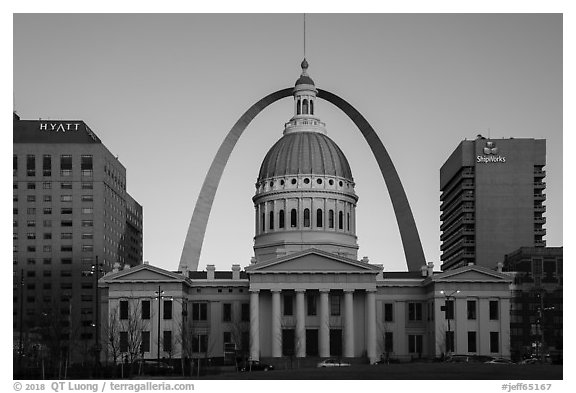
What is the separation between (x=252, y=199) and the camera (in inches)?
7510

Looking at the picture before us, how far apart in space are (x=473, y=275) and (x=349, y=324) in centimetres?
1719

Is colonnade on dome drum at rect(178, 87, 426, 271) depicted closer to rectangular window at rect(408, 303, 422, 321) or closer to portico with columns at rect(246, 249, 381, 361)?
rectangular window at rect(408, 303, 422, 321)

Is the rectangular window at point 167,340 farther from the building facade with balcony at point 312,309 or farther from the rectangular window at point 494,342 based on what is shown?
the rectangular window at point 494,342

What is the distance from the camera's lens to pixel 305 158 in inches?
7308

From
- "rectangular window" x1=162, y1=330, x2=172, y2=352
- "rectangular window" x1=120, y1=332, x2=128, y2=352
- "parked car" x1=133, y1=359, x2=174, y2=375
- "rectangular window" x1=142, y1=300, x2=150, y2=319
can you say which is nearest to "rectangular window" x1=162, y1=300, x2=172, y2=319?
"rectangular window" x1=162, y1=330, x2=172, y2=352

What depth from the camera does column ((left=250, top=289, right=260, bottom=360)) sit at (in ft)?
508

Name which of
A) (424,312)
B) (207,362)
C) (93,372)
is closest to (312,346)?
(424,312)

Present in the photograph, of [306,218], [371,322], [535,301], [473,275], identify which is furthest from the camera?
[306,218]

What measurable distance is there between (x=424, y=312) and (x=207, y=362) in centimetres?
3945

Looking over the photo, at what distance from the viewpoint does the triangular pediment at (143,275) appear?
15725 cm

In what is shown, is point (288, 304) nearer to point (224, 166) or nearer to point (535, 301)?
point (224, 166)

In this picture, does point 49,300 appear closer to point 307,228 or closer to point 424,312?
point 307,228

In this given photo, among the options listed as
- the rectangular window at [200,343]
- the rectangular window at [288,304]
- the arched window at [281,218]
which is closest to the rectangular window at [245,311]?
the rectangular window at [200,343]

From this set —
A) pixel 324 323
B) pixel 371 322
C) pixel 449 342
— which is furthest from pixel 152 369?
pixel 449 342
